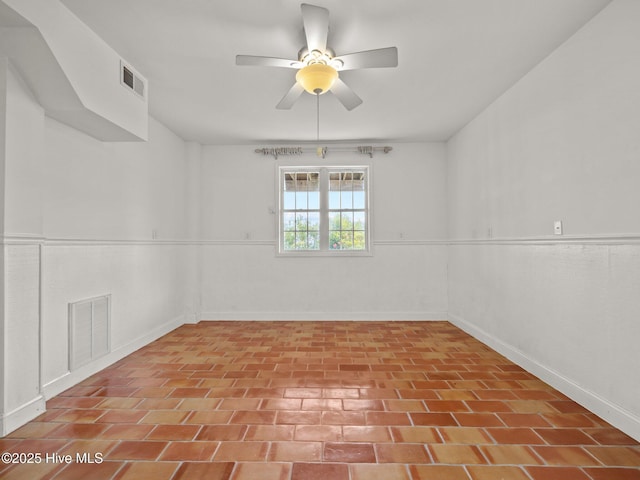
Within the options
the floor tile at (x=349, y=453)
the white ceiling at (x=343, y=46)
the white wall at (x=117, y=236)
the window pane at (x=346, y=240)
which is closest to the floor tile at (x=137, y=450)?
the floor tile at (x=349, y=453)

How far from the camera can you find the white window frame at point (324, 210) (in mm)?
5223

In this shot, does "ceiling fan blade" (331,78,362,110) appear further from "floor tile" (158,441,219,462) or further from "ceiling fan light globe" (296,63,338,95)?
"floor tile" (158,441,219,462)

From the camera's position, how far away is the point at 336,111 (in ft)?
12.9

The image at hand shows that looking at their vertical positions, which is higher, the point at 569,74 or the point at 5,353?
the point at 569,74

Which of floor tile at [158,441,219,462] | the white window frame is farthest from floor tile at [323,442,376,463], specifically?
the white window frame

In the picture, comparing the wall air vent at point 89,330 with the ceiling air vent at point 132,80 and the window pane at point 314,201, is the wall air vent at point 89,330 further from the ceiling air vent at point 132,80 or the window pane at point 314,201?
the window pane at point 314,201

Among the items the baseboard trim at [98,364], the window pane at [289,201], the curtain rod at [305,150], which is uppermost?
the curtain rod at [305,150]

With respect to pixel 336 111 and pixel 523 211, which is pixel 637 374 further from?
pixel 336 111

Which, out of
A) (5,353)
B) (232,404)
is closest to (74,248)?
(5,353)

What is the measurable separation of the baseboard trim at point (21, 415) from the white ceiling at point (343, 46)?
257 centimetres

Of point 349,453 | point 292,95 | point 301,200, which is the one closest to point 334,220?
point 301,200

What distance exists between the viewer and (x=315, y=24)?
210 centimetres

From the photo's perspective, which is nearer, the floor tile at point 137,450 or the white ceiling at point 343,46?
the floor tile at point 137,450

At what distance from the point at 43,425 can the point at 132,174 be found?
8.02 ft
